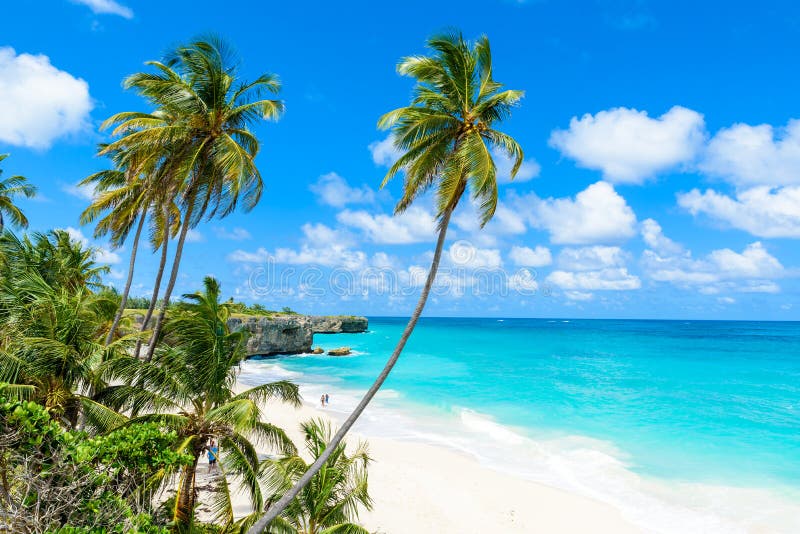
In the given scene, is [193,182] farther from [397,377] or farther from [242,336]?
[397,377]

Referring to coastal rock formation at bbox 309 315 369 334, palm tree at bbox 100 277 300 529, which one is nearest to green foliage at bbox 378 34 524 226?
palm tree at bbox 100 277 300 529

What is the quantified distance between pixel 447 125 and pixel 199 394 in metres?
7.56

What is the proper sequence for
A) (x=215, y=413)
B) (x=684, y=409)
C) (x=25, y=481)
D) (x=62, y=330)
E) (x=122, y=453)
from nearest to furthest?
1. (x=25, y=481)
2. (x=122, y=453)
3. (x=215, y=413)
4. (x=62, y=330)
5. (x=684, y=409)

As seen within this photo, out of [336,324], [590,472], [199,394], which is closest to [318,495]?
[199,394]

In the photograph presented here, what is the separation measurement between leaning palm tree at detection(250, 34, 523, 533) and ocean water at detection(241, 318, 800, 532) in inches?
550

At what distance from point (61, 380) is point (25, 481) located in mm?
3861

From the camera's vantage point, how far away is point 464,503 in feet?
51.7

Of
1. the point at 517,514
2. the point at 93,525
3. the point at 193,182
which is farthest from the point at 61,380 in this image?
the point at 517,514

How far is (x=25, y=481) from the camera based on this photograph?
5.06 meters

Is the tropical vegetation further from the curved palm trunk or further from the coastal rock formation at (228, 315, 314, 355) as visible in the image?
the coastal rock formation at (228, 315, 314, 355)

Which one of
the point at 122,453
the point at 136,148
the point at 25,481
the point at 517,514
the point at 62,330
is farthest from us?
the point at 517,514

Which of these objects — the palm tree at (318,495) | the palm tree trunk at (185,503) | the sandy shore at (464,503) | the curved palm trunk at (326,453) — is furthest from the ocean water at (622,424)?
the palm tree trunk at (185,503)

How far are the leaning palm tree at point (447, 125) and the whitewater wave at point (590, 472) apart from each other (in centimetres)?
1367

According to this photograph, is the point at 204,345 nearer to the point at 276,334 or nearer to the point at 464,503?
the point at 464,503
